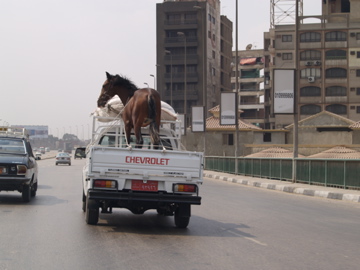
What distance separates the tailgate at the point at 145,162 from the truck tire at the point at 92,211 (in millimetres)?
805

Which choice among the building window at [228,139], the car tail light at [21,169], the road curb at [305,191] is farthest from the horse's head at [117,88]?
the building window at [228,139]

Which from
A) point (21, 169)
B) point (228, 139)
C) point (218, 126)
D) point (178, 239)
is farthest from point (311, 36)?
point (178, 239)

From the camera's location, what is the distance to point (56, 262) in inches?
283

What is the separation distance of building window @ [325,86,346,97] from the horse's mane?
82.4m

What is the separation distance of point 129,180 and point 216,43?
9875 cm

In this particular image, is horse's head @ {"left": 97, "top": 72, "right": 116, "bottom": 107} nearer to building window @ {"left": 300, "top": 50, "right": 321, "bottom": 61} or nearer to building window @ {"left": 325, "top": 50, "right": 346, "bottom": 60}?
building window @ {"left": 300, "top": 50, "right": 321, "bottom": 61}

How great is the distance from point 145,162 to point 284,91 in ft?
56.1

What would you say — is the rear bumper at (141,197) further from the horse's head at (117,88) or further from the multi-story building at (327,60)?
the multi-story building at (327,60)

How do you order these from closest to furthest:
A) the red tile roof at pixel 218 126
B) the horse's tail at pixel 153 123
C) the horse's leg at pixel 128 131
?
the horse's tail at pixel 153 123, the horse's leg at pixel 128 131, the red tile roof at pixel 218 126

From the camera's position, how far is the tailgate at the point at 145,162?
10.0 meters

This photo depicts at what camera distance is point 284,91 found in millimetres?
26281

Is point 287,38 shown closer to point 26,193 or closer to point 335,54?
point 335,54

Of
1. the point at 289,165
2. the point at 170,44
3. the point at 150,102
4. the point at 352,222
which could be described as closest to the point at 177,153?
the point at 150,102

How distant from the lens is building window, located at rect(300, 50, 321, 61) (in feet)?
302
